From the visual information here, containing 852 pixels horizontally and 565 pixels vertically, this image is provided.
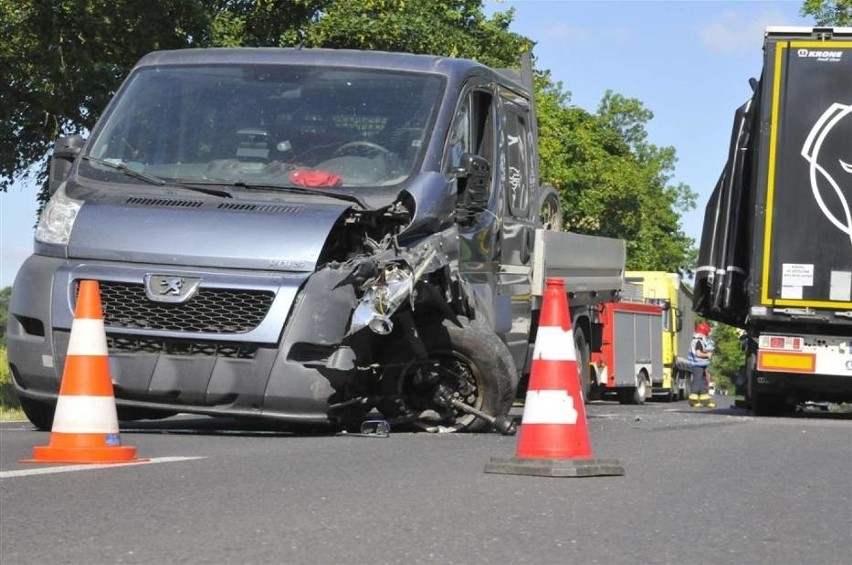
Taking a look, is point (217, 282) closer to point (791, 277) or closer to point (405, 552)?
point (405, 552)

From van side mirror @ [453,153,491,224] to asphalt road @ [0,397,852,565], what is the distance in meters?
2.11

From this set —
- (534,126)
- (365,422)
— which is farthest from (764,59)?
(365,422)

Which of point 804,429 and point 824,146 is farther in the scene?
point 824,146

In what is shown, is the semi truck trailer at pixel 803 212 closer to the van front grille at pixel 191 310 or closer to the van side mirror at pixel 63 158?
the van side mirror at pixel 63 158

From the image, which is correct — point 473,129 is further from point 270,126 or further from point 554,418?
point 554,418

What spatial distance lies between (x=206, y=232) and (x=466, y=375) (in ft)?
6.64

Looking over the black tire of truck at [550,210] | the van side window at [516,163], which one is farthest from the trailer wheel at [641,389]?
the van side window at [516,163]

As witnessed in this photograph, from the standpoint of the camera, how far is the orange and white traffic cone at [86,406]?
841 cm

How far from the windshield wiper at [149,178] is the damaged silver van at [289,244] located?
0.02m

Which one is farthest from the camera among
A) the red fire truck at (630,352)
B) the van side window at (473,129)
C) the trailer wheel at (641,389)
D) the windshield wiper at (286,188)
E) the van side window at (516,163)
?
the trailer wheel at (641,389)

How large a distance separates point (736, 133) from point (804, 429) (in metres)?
5.75

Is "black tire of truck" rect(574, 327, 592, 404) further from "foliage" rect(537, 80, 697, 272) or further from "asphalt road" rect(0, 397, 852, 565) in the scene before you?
"foliage" rect(537, 80, 697, 272)

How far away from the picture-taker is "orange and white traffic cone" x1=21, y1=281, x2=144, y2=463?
841 cm

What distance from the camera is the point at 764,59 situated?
61.5 feet
